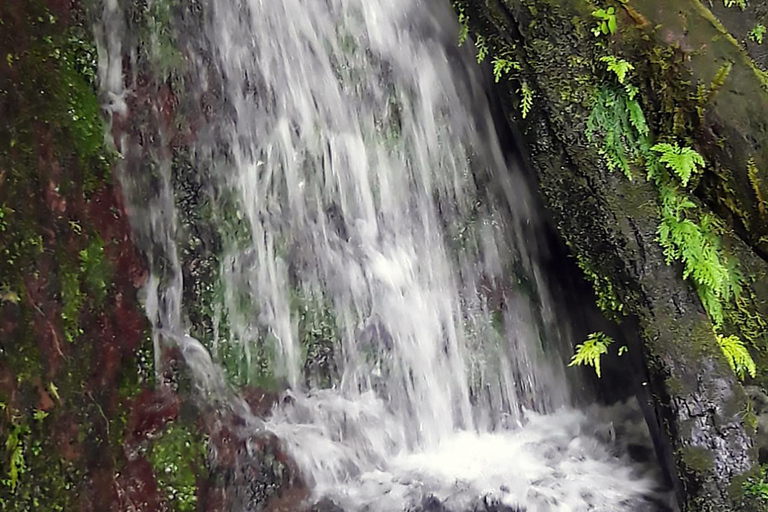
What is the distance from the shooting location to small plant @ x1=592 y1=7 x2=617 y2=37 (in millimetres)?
3271

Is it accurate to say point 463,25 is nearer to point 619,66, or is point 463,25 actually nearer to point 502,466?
point 619,66

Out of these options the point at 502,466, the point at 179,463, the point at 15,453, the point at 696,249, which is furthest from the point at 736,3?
the point at 15,453

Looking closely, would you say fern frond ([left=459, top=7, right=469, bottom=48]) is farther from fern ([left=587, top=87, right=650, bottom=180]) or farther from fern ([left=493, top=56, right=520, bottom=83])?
fern ([left=587, top=87, right=650, bottom=180])

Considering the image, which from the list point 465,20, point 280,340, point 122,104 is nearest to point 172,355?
point 280,340

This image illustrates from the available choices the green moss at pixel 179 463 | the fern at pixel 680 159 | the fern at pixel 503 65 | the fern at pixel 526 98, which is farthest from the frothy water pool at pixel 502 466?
the fern at pixel 503 65

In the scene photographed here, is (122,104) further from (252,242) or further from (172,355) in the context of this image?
(172,355)

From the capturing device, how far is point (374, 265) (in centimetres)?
395

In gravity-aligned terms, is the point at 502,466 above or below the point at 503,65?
below

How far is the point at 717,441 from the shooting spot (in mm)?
2969

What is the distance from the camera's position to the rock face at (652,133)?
10.3 feet

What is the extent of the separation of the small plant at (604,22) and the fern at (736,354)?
1589mm

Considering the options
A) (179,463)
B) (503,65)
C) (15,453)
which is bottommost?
(179,463)

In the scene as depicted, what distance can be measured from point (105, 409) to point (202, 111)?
65.9 inches

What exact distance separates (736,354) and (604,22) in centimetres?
173
